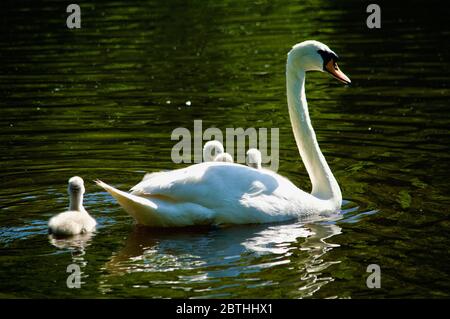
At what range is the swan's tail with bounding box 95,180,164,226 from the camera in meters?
9.11

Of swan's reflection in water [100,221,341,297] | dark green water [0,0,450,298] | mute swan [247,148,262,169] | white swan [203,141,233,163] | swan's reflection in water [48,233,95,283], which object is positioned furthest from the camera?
white swan [203,141,233,163]

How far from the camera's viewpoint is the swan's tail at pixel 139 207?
29.9 feet

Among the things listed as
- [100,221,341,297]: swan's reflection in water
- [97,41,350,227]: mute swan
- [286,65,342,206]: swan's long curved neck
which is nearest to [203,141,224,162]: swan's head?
[286,65,342,206]: swan's long curved neck

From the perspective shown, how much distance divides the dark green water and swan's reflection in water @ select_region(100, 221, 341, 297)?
0.08ft

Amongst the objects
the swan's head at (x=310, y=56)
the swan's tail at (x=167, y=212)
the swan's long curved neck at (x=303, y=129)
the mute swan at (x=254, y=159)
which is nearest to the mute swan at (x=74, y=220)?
the swan's tail at (x=167, y=212)

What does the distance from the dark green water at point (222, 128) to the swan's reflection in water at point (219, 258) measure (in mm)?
25

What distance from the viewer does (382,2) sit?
2605cm

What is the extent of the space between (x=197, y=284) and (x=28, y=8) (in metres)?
21.1

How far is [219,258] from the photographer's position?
859 centimetres

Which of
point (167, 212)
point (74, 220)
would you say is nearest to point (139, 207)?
→ point (167, 212)

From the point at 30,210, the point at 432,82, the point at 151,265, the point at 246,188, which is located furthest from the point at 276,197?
the point at 432,82

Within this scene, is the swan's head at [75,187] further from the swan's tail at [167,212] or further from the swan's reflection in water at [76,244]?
the swan's reflection in water at [76,244]

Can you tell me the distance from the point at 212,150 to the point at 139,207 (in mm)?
2541

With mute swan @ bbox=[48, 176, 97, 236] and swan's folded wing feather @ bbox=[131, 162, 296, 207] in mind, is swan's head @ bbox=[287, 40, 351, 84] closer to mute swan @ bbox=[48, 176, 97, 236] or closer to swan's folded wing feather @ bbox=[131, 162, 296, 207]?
swan's folded wing feather @ bbox=[131, 162, 296, 207]
